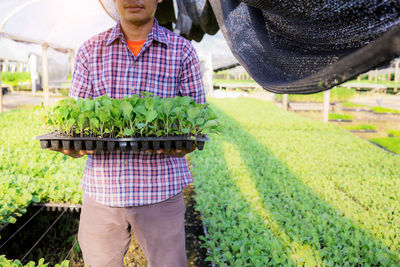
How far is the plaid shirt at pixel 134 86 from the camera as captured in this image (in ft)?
4.73

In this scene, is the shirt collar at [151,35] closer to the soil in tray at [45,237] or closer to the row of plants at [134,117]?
the row of plants at [134,117]

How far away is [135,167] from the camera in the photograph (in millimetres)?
1458

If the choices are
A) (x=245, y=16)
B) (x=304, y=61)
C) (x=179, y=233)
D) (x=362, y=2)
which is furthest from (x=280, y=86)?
(x=179, y=233)

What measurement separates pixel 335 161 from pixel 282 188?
5.95ft

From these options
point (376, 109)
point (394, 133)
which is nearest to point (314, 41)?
point (394, 133)

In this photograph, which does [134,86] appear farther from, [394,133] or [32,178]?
[394,133]

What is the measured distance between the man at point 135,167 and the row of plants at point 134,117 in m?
0.11

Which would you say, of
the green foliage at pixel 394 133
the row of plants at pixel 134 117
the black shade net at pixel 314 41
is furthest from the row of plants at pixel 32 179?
the green foliage at pixel 394 133

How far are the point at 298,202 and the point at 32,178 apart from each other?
8.87 feet

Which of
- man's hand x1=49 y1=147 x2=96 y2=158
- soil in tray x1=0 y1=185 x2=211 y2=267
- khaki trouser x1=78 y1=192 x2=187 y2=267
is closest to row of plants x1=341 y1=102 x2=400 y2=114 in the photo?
soil in tray x1=0 y1=185 x2=211 y2=267

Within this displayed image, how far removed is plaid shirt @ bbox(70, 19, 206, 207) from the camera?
1.44 m

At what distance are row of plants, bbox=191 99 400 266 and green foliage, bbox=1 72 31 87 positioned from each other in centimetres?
1931

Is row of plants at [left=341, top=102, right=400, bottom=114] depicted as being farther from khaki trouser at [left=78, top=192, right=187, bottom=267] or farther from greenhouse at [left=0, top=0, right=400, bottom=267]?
khaki trouser at [left=78, top=192, right=187, bottom=267]

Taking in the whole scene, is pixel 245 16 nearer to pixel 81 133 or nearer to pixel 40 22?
pixel 81 133
